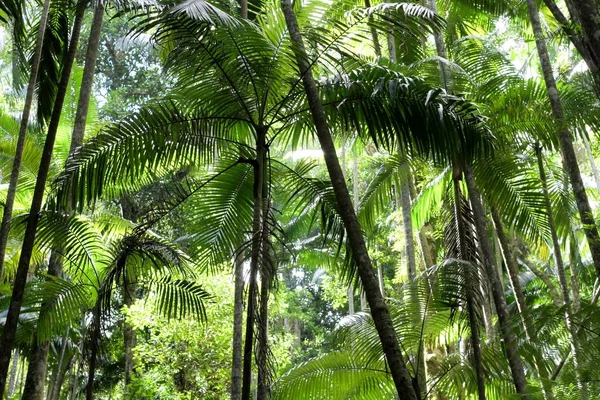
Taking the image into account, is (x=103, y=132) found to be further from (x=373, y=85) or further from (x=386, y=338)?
(x=386, y=338)

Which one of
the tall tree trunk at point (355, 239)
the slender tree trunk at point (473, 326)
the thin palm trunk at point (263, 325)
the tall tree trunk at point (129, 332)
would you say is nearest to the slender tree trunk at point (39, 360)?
the tall tree trunk at point (355, 239)

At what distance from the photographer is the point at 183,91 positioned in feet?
23.2

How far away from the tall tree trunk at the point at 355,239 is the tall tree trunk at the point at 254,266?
0.64m

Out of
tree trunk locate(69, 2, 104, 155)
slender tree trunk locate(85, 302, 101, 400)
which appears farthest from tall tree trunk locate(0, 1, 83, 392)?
tree trunk locate(69, 2, 104, 155)

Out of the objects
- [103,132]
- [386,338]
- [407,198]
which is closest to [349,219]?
[386,338]

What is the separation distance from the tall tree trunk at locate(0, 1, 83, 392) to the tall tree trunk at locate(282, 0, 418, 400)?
2.80 m

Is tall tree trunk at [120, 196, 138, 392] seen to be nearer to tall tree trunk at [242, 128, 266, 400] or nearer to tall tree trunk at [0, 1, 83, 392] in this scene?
tall tree trunk at [0, 1, 83, 392]

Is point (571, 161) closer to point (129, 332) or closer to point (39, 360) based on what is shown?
point (39, 360)

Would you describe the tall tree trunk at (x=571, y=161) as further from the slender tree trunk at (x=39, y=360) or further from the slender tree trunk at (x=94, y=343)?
the slender tree trunk at (x=39, y=360)

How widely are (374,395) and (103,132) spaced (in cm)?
506

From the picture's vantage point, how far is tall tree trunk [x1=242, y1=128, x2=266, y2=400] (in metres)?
5.18

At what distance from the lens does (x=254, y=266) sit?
5.23 meters

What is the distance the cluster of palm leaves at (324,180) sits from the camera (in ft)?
18.4

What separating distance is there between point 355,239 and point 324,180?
2250mm
